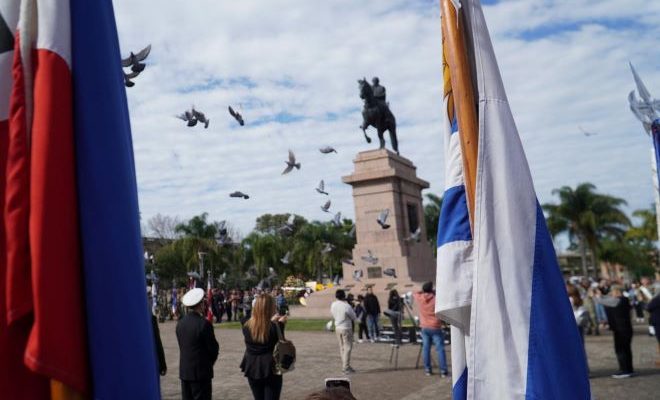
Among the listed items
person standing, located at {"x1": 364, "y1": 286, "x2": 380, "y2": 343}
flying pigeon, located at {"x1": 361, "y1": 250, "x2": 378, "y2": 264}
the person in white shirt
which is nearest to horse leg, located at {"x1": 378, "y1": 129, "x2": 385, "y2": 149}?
flying pigeon, located at {"x1": 361, "y1": 250, "x2": 378, "y2": 264}

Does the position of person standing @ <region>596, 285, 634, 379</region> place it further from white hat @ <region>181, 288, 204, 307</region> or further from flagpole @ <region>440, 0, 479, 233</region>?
flagpole @ <region>440, 0, 479, 233</region>

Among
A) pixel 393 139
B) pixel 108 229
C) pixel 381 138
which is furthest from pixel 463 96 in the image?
pixel 393 139

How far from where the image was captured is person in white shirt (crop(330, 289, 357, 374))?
11.4 meters

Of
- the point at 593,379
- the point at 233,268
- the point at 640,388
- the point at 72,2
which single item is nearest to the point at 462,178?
the point at 72,2

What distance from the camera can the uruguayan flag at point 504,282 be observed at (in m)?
2.34

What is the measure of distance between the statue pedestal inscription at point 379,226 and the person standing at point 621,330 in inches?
539

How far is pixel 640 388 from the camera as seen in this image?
9.32 meters

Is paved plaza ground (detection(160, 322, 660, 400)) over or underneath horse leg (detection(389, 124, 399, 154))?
underneath

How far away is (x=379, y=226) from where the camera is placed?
25859 mm

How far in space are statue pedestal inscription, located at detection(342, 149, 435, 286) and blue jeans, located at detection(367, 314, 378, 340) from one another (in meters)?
6.85

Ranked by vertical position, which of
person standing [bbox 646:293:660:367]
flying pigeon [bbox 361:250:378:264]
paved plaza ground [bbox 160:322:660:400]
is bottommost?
paved plaza ground [bbox 160:322:660:400]

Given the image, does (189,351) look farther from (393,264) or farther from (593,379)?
(393,264)

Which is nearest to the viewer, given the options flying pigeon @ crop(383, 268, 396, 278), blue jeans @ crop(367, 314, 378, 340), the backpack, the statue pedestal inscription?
the backpack

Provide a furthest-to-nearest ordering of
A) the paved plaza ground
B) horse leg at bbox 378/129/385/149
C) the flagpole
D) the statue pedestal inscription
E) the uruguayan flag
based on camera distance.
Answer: horse leg at bbox 378/129/385/149, the statue pedestal inscription, the paved plaza ground, the flagpole, the uruguayan flag
